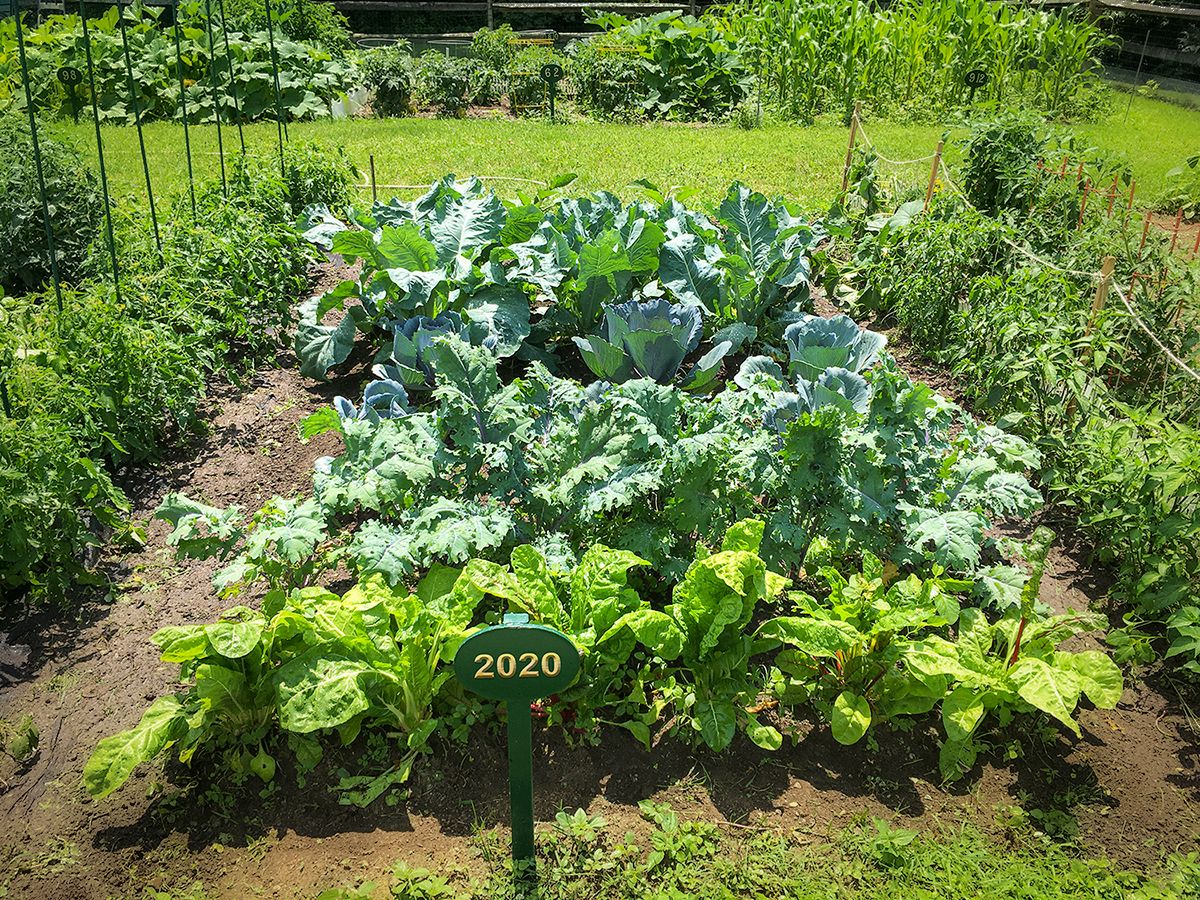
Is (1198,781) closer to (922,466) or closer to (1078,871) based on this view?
(1078,871)

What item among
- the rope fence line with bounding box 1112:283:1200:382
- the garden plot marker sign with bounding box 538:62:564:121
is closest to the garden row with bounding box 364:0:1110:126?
the garden plot marker sign with bounding box 538:62:564:121

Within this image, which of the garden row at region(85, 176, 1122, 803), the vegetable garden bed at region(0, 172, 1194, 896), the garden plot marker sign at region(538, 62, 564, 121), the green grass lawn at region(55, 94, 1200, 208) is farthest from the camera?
the garden plot marker sign at region(538, 62, 564, 121)

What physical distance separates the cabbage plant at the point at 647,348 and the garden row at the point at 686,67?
715cm

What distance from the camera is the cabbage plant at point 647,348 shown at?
4.95 meters

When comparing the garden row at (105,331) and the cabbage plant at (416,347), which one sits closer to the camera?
the garden row at (105,331)

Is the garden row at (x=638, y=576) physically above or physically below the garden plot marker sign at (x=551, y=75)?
below

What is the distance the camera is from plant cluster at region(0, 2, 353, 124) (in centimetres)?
1091

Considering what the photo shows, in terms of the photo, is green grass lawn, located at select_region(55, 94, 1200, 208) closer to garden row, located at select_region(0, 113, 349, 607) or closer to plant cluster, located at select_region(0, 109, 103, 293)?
plant cluster, located at select_region(0, 109, 103, 293)

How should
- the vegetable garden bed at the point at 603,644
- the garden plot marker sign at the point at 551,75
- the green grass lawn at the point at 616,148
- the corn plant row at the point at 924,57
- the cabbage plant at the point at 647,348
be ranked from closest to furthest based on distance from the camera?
the vegetable garden bed at the point at 603,644
the cabbage plant at the point at 647,348
the green grass lawn at the point at 616,148
the garden plot marker sign at the point at 551,75
the corn plant row at the point at 924,57

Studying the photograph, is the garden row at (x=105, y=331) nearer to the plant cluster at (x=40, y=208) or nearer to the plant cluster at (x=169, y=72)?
the plant cluster at (x=40, y=208)

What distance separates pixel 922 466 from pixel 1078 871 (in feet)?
4.64

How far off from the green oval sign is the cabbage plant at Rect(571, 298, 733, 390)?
8.49 ft

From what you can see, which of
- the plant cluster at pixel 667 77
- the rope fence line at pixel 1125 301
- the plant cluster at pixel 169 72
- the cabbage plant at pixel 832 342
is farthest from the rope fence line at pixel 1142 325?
the plant cluster at pixel 169 72

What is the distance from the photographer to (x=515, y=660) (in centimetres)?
252
